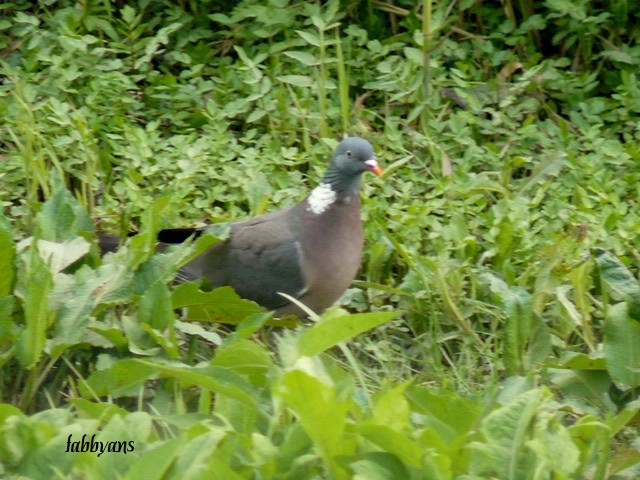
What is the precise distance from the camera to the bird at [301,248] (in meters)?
4.41

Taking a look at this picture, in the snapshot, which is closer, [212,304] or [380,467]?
[380,467]

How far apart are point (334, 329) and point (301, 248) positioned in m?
1.26

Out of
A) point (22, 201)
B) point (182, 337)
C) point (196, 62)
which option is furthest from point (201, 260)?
point (196, 62)

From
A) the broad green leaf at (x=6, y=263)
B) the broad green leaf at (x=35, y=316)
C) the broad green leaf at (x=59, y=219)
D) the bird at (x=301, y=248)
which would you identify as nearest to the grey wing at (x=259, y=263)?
the bird at (x=301, y=248)

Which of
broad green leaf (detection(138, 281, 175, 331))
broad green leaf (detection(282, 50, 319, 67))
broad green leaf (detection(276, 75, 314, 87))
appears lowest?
broad green leaf (detection(276, 75, 314, 87))

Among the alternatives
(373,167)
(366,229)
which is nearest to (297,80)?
(366,229)

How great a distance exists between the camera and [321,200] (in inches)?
178

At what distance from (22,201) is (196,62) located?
1.25m

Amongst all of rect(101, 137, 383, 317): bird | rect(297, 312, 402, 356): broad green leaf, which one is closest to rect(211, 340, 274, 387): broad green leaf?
rect(297, 312, 402, 356): broad green leaf

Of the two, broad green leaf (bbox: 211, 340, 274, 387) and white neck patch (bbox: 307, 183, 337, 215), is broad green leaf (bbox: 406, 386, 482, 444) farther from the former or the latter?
white neck patch (bbox: 307, 183, 337, 215)

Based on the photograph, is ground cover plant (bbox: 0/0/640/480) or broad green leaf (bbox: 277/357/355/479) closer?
broad green leaf (bbox: 277/357/355/479)

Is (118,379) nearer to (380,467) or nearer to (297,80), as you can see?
(380,467)

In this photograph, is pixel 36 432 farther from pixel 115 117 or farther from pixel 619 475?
pixel 115 117

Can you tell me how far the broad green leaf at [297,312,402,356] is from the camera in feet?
10.5
